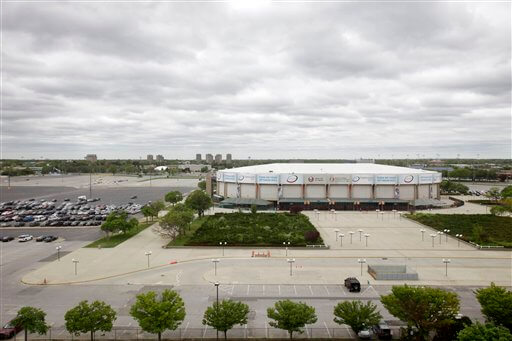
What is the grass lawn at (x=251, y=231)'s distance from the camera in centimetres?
5128

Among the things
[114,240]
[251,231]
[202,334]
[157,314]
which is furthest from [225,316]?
[114,240]

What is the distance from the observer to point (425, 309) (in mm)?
23062

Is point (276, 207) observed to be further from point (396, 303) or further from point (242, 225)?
point (396, 303)

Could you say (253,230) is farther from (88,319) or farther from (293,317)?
(88,319)

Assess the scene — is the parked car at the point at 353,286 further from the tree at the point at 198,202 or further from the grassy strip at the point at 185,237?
the tree at the point at 198,202

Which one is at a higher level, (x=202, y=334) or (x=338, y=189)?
(x=338, y=189)

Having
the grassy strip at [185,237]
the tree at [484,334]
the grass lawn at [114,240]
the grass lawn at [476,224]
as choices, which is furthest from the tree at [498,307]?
the grass lawn at [114,240]

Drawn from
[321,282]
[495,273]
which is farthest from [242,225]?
[495,273]

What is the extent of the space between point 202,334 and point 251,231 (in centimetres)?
3267

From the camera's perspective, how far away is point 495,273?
39.0 metres

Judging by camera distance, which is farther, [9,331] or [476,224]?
[476,224]

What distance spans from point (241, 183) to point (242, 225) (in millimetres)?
31628

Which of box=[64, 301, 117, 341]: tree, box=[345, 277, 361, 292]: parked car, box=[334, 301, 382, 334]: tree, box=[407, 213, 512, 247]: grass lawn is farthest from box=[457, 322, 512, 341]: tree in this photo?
box=[407, 213, 512, 247]: grass lawn

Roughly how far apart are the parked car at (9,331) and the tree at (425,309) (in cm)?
2542
